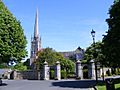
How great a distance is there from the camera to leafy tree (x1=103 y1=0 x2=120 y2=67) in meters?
34.7

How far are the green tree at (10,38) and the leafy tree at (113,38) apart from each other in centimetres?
1084

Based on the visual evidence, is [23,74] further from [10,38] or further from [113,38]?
[113,38]

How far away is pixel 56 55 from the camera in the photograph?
85.2 metres

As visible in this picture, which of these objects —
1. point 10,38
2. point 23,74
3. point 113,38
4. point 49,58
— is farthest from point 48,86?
point 49,58

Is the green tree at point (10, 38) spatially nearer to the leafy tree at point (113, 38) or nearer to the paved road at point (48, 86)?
the paved road at point (48, 86)

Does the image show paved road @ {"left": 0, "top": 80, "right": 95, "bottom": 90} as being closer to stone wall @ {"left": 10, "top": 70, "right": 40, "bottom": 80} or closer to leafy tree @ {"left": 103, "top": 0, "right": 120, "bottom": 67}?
leafy tree @ {"left": 103, "top": 0, "right": 120, "bottom": 67}

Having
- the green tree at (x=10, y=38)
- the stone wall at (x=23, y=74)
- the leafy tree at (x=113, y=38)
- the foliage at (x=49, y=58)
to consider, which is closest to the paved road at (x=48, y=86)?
the green tree at (x=10, y=38)

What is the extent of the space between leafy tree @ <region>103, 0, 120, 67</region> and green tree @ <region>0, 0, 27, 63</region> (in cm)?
1084

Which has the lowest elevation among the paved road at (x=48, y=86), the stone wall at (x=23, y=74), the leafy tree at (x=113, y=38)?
the paved road at (x=48, y=86)

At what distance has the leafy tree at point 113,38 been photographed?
3472 cm

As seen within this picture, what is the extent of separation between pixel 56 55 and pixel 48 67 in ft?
91.6

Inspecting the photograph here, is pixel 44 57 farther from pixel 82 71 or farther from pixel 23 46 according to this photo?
pixel 23 46

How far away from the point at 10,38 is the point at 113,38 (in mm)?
12750

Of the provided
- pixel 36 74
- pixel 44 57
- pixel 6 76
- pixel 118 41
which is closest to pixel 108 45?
pixel 118 41
